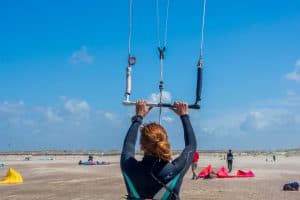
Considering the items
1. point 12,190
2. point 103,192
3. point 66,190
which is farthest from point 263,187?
point 12,190

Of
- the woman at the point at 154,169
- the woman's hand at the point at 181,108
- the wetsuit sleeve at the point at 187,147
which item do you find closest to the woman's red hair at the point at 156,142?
the woman at the point at 154,169

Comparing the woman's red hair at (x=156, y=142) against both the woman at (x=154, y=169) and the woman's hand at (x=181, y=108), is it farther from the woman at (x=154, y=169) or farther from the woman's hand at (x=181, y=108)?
the woman's hand at (x=181, y=108)

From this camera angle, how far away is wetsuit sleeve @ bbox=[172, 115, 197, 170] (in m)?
3.49

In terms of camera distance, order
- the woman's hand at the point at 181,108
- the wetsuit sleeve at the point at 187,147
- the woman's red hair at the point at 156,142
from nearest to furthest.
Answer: the woman's red hair at the point at 156,142
the wetsuit sleeve at the point at 187,147
the woman's hand at the point at 181,108

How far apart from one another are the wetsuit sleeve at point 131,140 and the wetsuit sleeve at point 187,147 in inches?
12.9

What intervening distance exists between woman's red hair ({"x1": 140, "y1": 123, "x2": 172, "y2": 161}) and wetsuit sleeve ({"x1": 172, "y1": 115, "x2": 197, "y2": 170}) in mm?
122

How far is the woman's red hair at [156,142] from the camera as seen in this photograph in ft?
11.0

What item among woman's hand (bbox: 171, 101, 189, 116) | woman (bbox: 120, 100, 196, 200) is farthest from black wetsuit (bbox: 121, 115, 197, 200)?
woman's hand (bbox: 171, 101, 189, 116)

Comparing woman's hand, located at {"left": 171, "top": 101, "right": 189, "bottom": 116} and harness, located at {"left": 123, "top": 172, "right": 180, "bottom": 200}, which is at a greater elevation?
woman's hand, located at {"left": 171, "top": 101, "right": 189, "bottom": 116}

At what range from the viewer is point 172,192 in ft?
11.2

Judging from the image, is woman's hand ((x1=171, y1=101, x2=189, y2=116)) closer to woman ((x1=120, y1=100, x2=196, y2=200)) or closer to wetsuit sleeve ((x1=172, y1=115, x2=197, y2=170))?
wetsuit sleeve ((x1=172, y1=115, x2=197, y2=170))

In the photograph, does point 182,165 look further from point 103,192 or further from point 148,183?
point 103,192

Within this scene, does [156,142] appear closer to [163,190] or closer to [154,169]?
[154,169]

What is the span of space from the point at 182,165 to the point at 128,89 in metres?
0.90
